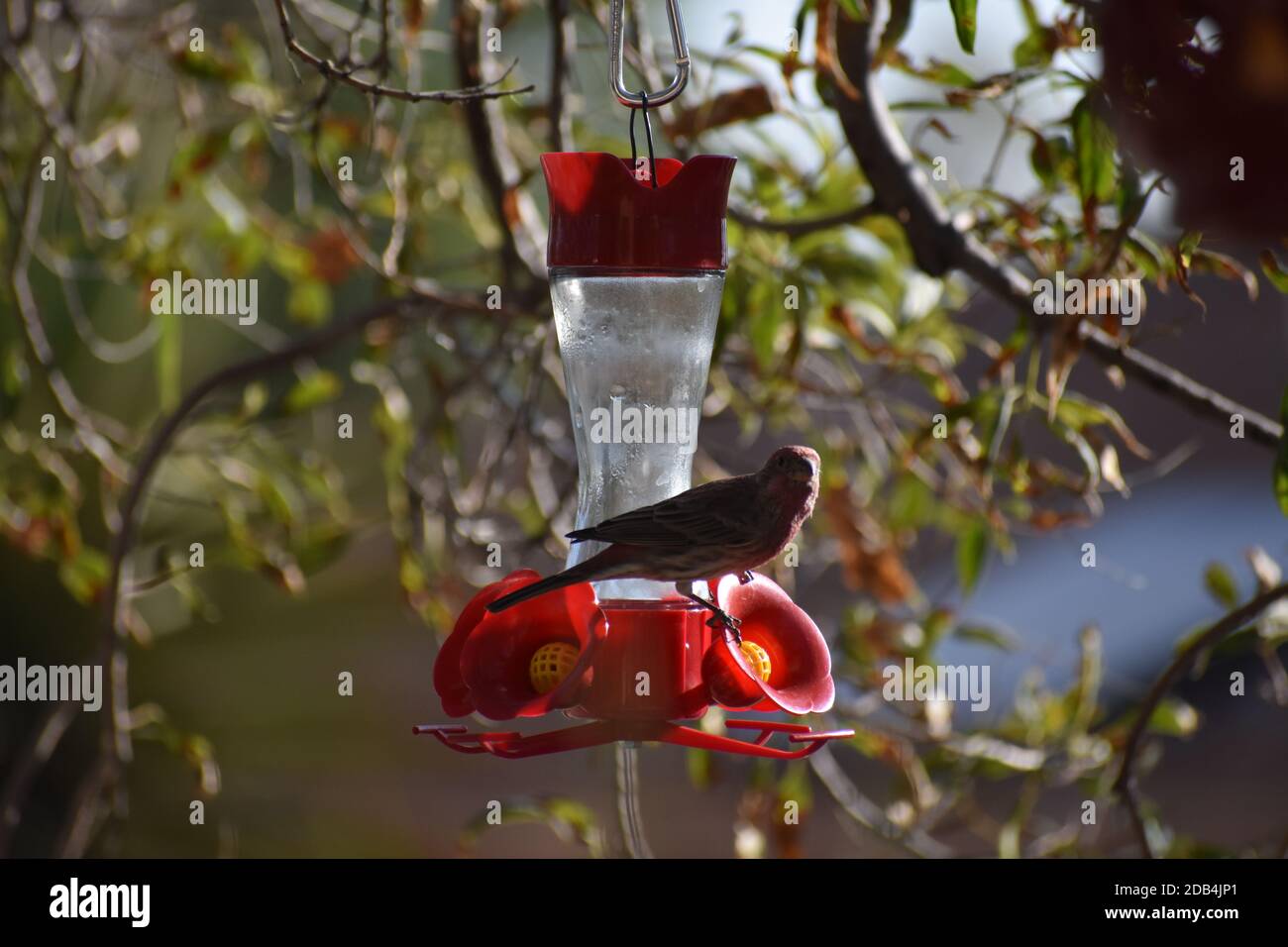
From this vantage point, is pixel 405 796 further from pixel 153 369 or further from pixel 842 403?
pixel 842 403

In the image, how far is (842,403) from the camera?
260 cm

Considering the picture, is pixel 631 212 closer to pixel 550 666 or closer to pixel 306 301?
pixel 550 666

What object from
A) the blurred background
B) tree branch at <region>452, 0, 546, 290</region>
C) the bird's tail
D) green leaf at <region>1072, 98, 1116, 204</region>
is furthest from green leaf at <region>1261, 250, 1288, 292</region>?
tree branch at <region>452, 0, 546, 290</region>

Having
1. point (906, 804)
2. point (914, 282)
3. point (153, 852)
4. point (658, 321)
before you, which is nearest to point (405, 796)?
point (153, 852)

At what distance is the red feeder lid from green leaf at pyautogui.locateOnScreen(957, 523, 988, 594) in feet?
3.63

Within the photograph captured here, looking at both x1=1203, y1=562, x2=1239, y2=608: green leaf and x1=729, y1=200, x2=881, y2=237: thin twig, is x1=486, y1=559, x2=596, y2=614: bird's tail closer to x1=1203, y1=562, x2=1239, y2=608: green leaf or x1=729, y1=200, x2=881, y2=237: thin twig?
x1=729, y1=200, x2=881, y2=237: thin twig

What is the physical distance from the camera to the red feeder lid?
136 cm

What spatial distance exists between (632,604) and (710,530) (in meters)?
0.18

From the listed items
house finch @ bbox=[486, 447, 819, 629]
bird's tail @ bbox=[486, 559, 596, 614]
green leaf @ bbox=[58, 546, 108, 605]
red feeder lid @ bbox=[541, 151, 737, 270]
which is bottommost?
bird's tail @ bbox=[486, 559, 596, 614]

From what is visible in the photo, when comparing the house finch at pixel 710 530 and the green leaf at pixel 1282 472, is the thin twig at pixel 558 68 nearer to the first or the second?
the house finch at pixel 710 530

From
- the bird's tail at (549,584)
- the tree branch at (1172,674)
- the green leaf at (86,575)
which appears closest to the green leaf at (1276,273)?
the tree branch at (1172,674)

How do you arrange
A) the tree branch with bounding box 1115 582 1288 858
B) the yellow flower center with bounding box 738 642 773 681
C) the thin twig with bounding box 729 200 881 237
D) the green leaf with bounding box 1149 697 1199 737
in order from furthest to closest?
1. the green leaf with bounding box 1149 697 1199 737
2. the thin twig with bounding box 729 200 881 237
3. the tree branch with bounding box 1115 582 1288 858
4. the yellow flower center with bounding box 738 642 773 681

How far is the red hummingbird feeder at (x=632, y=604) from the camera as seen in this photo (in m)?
1.36
